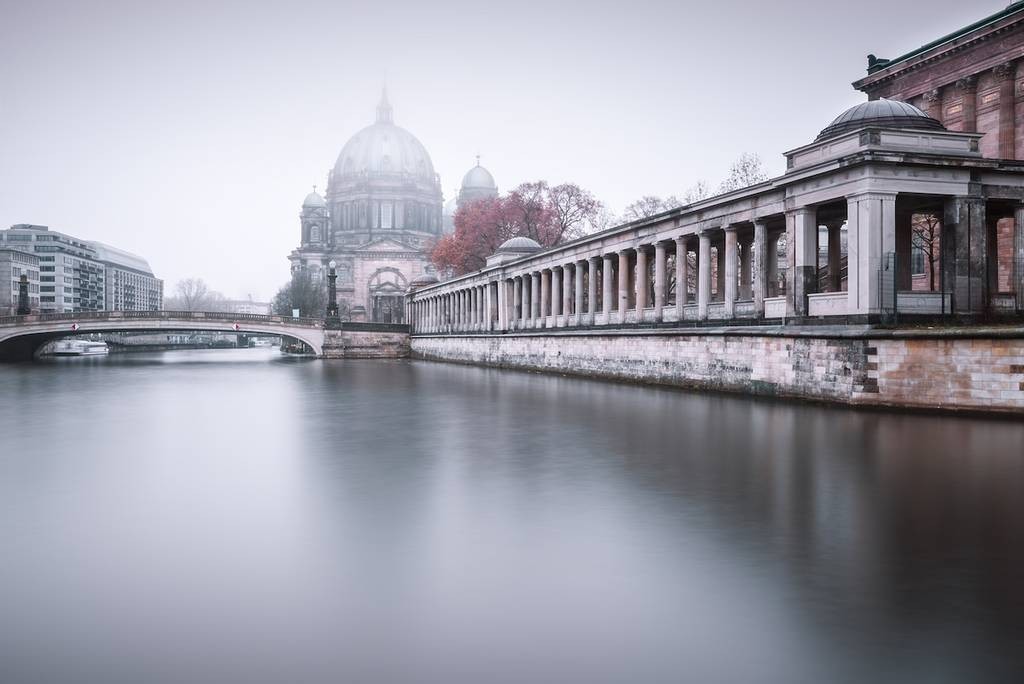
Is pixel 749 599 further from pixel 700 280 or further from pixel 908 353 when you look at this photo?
pixel 700 280

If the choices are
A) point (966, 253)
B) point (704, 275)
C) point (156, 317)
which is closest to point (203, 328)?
point (156, 317)

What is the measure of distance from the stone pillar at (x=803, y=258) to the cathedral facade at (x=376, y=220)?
102m

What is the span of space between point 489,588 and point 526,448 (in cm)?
757

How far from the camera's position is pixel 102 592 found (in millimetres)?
5688

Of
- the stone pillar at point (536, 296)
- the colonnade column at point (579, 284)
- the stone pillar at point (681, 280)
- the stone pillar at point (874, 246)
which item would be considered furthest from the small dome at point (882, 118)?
the stone pillar at point (536, 296)

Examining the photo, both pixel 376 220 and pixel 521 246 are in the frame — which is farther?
pixel 376 220

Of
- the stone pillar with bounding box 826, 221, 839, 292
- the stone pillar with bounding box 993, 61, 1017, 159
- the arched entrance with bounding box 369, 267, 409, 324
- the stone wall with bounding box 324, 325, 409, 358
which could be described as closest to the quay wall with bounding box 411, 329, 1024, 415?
the stone pillar with bounding box 826, 221, 839, 292

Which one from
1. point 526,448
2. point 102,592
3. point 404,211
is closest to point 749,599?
point 102,592

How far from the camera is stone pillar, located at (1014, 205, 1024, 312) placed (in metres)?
23.1

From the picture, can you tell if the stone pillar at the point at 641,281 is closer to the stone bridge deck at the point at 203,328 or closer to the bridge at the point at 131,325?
the bridge at the point at 131,325

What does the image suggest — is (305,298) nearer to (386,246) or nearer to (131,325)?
(386,246)

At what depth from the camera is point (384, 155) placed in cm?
14012

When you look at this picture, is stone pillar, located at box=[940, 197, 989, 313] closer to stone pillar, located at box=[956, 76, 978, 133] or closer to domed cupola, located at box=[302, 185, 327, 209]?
stone pillar, located at box=[956, 76, 978, 133]

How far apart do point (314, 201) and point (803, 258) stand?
13674cm
